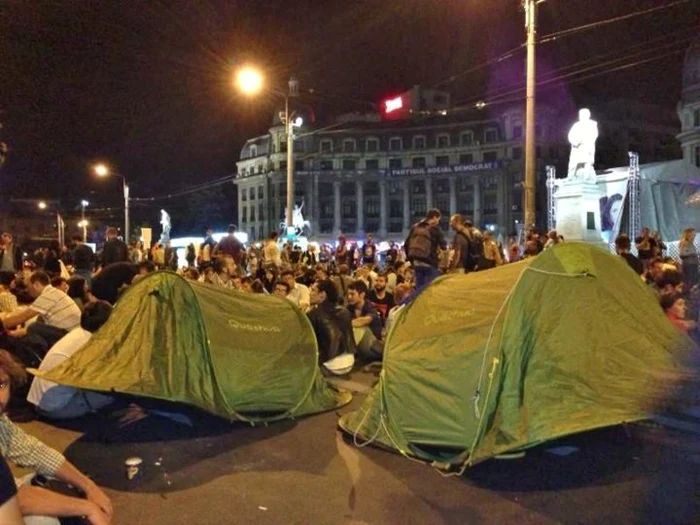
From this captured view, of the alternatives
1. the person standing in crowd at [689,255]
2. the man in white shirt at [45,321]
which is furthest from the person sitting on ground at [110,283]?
the person standing in crowd at [689,255]

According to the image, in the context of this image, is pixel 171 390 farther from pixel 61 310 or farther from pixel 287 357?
pixel 61 310

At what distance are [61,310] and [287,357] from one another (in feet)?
9.96

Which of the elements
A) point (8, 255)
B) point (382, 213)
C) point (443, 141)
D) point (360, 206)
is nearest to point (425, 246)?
point (8, 255)

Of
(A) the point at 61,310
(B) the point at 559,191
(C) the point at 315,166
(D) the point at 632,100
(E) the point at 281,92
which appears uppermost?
(D) the point at 632,100

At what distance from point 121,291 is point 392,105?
1695 centimetres

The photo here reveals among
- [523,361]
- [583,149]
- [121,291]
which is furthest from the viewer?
[583,149]

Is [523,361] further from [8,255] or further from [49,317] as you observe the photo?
[8,255]

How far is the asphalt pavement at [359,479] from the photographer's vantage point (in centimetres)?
481

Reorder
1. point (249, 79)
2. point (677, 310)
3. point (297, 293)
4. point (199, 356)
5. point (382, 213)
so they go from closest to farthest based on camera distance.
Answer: point (199, 356) < point (677, 310) < point (297, 293) < point (249, 79) < point (382, 213)

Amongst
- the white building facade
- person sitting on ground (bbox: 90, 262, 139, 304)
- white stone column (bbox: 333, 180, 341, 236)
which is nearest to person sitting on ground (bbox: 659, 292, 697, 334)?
person sitting on ground (bbox: 90, 262, 139, 304)

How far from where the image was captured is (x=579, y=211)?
20.4m

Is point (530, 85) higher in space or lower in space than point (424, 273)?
higher

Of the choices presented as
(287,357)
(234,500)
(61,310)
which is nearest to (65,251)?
(61,310)

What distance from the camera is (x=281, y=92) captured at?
2184 centimetres
